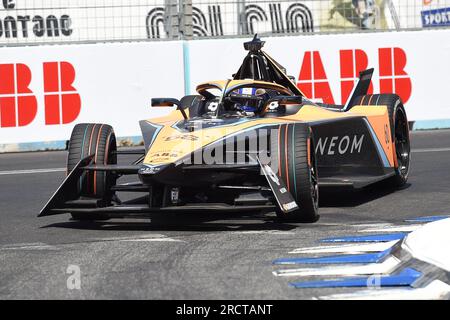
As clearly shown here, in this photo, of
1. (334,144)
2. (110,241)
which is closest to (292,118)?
(334,144)

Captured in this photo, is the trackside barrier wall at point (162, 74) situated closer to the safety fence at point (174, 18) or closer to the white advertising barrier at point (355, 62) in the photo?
the white advertising barrier at point (355, 62)

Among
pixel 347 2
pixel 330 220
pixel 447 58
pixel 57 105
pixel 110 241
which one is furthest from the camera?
pixel 347 2

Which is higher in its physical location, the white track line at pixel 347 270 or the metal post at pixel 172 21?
the metal post at pixel 172 21

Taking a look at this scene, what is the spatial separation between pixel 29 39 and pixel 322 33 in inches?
178

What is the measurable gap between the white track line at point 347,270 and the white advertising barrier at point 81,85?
9385 millimetres

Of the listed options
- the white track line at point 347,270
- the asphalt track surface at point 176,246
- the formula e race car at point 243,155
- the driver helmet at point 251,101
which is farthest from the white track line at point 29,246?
the driver helmet at point 251,101

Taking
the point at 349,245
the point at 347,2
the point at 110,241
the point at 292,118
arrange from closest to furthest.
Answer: the point at 349,245, the point at 110,241, the point at 292,118, the point at 347,2

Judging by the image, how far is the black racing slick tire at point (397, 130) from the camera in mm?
10102

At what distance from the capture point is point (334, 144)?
929cm

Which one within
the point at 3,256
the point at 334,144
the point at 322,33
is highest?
the point at 322,33

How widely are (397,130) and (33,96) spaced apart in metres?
6.37

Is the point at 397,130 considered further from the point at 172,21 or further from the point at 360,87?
the point at 172,21

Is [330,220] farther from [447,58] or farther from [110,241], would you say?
[447,58]

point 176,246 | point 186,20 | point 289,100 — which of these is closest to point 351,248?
point 176,246
